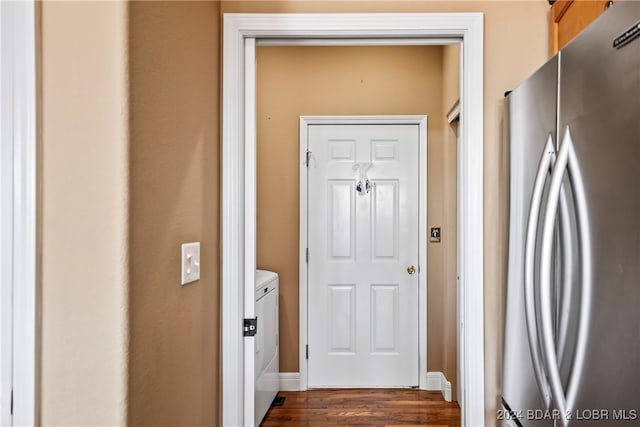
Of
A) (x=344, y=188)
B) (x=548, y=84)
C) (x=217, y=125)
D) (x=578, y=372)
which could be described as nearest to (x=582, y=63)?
(x=548, y=84)

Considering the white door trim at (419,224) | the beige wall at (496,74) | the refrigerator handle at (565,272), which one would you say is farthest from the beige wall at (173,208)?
the white door trim at (419,224)

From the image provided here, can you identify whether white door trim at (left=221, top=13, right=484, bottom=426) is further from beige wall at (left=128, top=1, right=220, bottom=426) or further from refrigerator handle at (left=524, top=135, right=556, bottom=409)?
refrigerator handle at (left=524, top=135, right=556, bottom=409)

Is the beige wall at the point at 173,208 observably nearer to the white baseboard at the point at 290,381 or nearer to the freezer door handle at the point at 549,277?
the freezer door handle at the point at 549,277

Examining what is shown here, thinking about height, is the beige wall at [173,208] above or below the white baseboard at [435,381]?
above

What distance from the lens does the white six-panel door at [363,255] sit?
3.27 metres

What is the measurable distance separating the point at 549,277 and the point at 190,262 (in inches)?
37.8

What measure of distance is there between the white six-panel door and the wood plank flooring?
5.1 inches

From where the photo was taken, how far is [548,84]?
1.06 meters

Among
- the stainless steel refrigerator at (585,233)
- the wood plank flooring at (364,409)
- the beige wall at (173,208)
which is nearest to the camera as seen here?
the stainless steel refrigerator at (585,233)

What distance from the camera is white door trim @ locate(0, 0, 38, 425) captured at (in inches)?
35.2

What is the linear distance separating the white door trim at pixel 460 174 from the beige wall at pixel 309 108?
1665 mm

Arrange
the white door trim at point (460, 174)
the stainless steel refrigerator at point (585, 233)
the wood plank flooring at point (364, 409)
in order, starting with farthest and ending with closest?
the wood plank flooring at point (364, 409) < the white door trim at point (460, 174) < the stainless steel refrigerator at point (585, 233)

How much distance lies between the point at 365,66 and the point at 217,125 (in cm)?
203

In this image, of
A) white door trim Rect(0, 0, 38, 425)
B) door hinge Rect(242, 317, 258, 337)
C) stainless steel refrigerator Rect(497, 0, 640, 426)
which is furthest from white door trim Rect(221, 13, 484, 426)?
white door trim Rect(0, 0, 38, 425)
